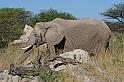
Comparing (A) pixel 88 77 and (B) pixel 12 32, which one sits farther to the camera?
(B) pixel 12 32

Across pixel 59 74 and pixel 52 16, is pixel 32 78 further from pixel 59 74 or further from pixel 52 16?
pixel 52 16

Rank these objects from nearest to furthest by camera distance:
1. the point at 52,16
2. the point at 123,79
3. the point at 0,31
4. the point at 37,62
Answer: the point at 123,79 → the point at 37,62 → the point at 0,31 → the point at 52,16

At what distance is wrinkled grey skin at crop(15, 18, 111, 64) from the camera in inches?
428

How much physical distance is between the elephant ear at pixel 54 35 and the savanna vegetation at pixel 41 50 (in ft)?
2.33

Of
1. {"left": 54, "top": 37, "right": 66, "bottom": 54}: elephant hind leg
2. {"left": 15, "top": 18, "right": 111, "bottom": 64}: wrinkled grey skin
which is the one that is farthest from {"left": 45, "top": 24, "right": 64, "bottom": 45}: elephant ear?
{"left": 54, "top": 37, "right": 66, "bottom": 54}: elephant hind leg

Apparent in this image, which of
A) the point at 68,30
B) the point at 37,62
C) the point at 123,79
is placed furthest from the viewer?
the point at 68,30

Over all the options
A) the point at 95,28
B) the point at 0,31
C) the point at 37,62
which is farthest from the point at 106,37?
the point at 0,31

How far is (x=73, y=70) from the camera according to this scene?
742 cm

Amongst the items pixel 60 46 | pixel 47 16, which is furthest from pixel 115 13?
pixel 60 46

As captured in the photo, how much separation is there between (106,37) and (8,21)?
727 cm

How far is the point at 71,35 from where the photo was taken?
1135 cm

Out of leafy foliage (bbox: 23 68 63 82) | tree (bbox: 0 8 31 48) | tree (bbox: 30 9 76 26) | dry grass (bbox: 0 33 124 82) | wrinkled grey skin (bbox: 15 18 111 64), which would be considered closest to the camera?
leafy foliage (bbox: 23 68 63 82)

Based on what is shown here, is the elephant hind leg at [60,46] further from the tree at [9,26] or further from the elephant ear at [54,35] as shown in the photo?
the tree at [9,26]

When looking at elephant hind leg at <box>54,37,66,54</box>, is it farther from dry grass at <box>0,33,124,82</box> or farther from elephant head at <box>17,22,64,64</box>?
dry grass at <box>0,33,124,82</box>
